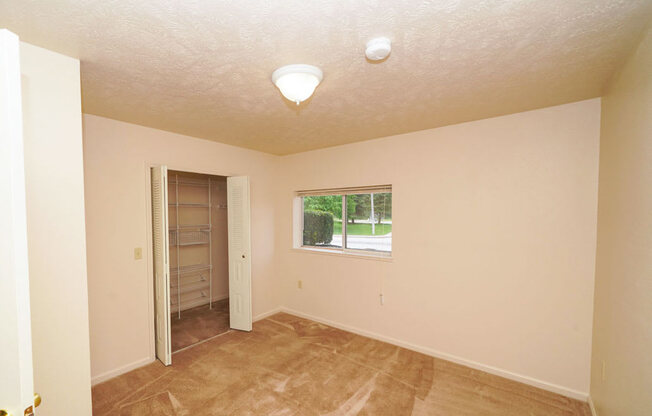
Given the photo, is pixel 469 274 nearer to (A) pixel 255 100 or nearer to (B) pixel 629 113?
(B) pixel 629 113

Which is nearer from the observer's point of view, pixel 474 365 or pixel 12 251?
pixel 12 251

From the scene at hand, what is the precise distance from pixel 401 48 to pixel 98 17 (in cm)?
149

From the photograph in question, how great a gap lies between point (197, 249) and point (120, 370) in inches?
81.1

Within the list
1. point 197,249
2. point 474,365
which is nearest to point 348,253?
point 474,365

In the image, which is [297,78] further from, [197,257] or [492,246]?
[197,257]

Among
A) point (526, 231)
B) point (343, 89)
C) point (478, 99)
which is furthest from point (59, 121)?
point (526, 231)

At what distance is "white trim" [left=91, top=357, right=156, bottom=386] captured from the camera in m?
2.45

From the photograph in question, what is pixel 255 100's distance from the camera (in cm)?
217

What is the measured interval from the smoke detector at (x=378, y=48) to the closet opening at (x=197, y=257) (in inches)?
88.8

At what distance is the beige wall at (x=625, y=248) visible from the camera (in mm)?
1279

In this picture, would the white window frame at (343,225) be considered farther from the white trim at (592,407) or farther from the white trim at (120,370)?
the white trim at (120,370)

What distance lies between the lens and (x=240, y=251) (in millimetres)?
→ 3520

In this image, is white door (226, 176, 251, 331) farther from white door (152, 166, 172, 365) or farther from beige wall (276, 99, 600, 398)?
→ beige wall (276, 99, 600, 398)

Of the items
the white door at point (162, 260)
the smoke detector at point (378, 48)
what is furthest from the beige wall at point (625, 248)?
the white door at point (162, 260)
